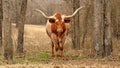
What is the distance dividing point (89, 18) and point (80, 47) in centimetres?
218

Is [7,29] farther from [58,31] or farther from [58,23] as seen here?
[58,23]

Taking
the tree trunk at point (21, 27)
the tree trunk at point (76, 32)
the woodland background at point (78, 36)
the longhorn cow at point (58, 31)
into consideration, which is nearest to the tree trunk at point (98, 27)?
the woodland background at point (78, 36)

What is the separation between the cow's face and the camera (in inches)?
691

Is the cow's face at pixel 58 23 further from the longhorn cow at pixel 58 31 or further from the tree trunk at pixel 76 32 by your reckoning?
the tree trunk at pixel 76 32

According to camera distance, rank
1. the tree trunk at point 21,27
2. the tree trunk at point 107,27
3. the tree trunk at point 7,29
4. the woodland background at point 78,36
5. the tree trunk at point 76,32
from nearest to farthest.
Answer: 1. the tree trunk at point 7,29
2. the woodland background at point 78,36
3. the tree trunk at point 107,27
4. the tree trunk at point 21,27
5. the tree trunk at point 76,32

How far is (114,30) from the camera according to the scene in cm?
2870

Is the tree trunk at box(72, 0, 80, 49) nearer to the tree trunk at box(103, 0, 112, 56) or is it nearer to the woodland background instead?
the woodland background

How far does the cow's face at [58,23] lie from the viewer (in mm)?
17562

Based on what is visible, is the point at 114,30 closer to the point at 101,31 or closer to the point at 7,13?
the point at 101,31

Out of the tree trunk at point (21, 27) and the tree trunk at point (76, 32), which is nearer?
the tree trunk at point (21, 27)

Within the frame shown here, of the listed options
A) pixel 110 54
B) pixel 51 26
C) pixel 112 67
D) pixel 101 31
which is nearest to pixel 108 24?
pixel 101 31

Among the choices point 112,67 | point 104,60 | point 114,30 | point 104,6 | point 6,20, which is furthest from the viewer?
point 114,30

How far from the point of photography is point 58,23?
58.2ft

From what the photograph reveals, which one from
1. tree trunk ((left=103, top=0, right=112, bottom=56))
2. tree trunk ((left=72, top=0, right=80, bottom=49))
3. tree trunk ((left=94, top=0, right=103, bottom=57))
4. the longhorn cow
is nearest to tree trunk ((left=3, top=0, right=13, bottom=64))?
the longhorn cow
